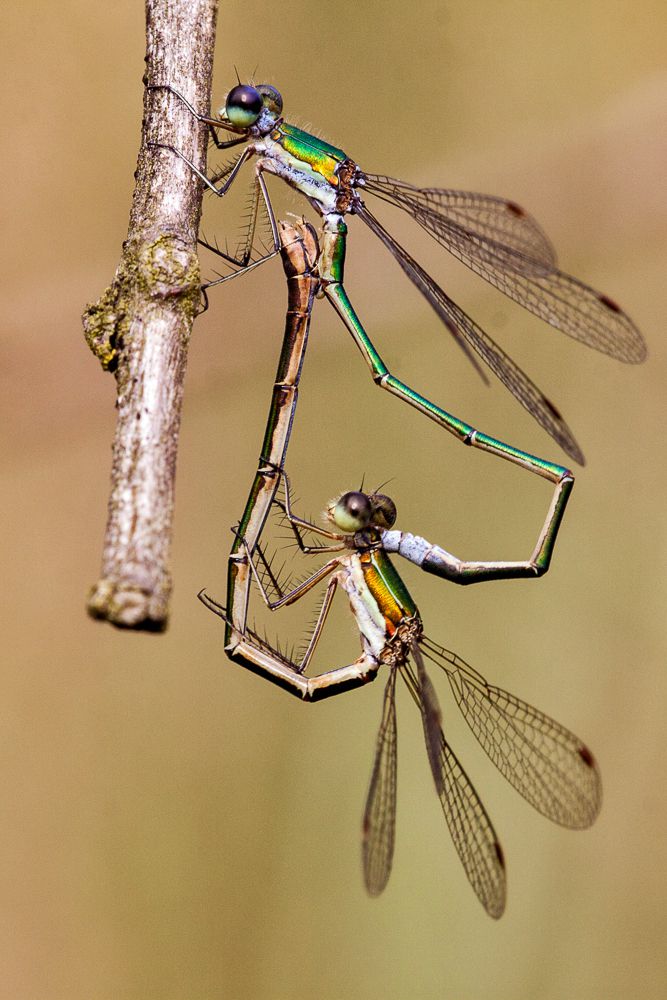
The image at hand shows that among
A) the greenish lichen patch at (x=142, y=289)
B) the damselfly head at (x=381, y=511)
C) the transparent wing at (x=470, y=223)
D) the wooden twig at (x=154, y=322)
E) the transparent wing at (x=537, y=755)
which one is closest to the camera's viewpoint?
the wooden twig at (x=154, y=322)

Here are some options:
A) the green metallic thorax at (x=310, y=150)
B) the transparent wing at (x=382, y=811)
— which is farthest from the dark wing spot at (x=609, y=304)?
the transparent wing at (x=382, y=811)

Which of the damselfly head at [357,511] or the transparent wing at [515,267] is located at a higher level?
the transparent wing at [515,267]

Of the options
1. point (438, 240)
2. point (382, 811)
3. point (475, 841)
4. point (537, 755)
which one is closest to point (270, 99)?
point (438, 240)

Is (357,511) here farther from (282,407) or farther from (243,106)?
(243,106)

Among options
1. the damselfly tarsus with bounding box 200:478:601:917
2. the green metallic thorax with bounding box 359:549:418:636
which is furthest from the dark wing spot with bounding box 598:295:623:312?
the green metallic thorax with bounding box 359:549:418:636

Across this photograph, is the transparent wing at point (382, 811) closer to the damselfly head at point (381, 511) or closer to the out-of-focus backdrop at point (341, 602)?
the damselfly head at point (381, 511)

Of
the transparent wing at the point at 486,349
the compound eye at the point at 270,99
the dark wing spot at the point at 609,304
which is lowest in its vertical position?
the transparent wing at the point at 486,349
